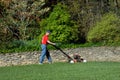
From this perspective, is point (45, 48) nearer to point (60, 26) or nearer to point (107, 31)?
point (60, 26)

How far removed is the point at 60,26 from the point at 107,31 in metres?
3.06

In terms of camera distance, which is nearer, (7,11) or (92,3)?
(7,11)

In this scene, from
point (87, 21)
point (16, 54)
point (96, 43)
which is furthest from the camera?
point (87, 21)

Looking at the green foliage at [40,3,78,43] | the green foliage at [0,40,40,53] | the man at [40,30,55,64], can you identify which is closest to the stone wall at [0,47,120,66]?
the green foliage at [0,40,40,53]

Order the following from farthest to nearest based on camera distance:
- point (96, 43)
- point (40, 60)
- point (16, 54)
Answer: point (96, 43)
point (16, 54)
point (40, 60)

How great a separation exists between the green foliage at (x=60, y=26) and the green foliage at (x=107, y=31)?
49.5 inches

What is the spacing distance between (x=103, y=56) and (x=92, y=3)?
6.02 metres

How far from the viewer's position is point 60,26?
92.5ft

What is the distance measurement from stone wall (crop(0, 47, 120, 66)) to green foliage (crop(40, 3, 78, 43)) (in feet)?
7.01

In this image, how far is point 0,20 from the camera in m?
27.5

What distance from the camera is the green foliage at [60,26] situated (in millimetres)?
27969

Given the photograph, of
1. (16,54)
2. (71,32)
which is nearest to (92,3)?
(71,32)

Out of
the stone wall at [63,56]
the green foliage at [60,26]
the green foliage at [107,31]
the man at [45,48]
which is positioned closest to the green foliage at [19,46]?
the stone wall at [63,56]

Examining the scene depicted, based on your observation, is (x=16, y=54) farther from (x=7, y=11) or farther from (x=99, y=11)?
(x=99, y=11)
